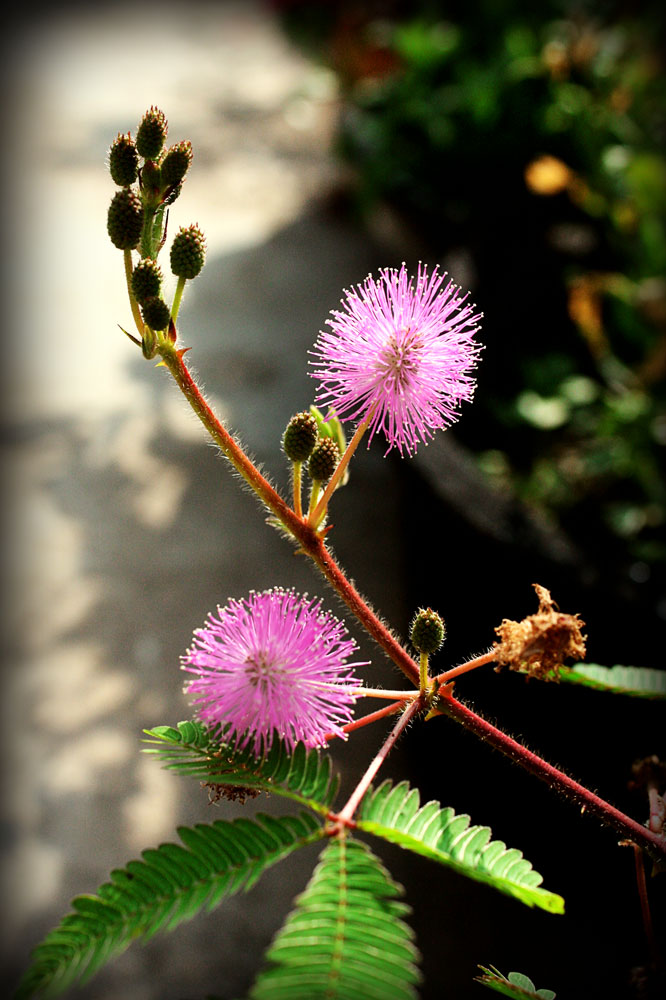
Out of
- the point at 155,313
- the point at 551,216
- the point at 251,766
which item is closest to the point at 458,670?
the point at 251,766

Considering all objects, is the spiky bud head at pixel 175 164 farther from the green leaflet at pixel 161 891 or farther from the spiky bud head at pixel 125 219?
the green leaflet at pixel 161 891

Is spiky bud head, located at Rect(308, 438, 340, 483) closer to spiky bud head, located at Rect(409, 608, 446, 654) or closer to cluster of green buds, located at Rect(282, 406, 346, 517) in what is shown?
cluster of green buds, located at Rect(282, 406, 346, 517)

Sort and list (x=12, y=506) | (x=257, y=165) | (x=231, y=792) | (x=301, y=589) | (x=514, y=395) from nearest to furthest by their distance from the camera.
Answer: (x=231, y=792) < (x=301, y=589) < (x=514, y=395) < (x=12, y=506) < (x=257, y=165)

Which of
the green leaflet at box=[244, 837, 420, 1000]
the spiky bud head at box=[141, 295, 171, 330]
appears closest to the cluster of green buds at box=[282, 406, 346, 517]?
the spiky bud head at box=[141, 295, 171, 330]

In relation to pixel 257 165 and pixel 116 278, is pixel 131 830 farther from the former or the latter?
pixel 257 165

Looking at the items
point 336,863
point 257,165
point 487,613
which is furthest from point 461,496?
point 257,165

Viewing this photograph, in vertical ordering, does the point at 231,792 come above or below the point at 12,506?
below
